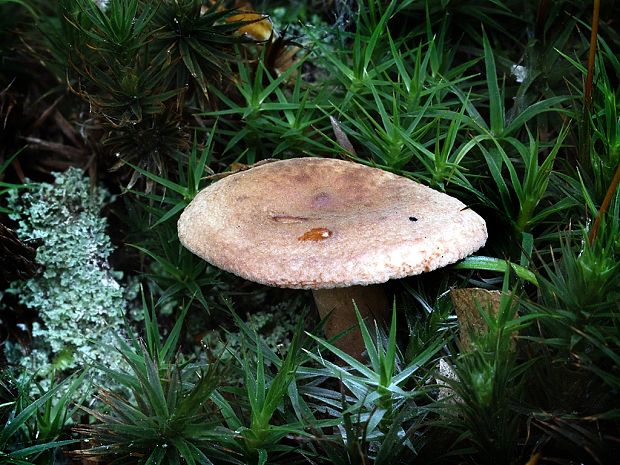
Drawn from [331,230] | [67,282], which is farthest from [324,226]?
[67,282]

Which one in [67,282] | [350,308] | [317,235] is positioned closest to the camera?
[317,235]

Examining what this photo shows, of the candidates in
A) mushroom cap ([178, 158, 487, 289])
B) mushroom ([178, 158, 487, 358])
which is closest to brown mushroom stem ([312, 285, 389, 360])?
mushroom ([178, 158, 487, 358])

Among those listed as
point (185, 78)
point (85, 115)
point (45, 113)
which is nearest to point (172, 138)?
point (185, 78)

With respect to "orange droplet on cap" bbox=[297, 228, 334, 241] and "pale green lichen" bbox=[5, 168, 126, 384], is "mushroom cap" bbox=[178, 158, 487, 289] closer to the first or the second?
"orange droplet on cap" bbox=[297, 228, 334, 241]

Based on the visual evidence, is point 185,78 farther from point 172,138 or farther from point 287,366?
point 287,366

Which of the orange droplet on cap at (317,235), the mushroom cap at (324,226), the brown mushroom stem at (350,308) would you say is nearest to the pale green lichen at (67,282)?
the mushroom cap at (324,226)

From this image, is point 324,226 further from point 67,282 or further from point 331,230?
point 67,282

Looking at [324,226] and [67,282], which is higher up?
[324,226]
